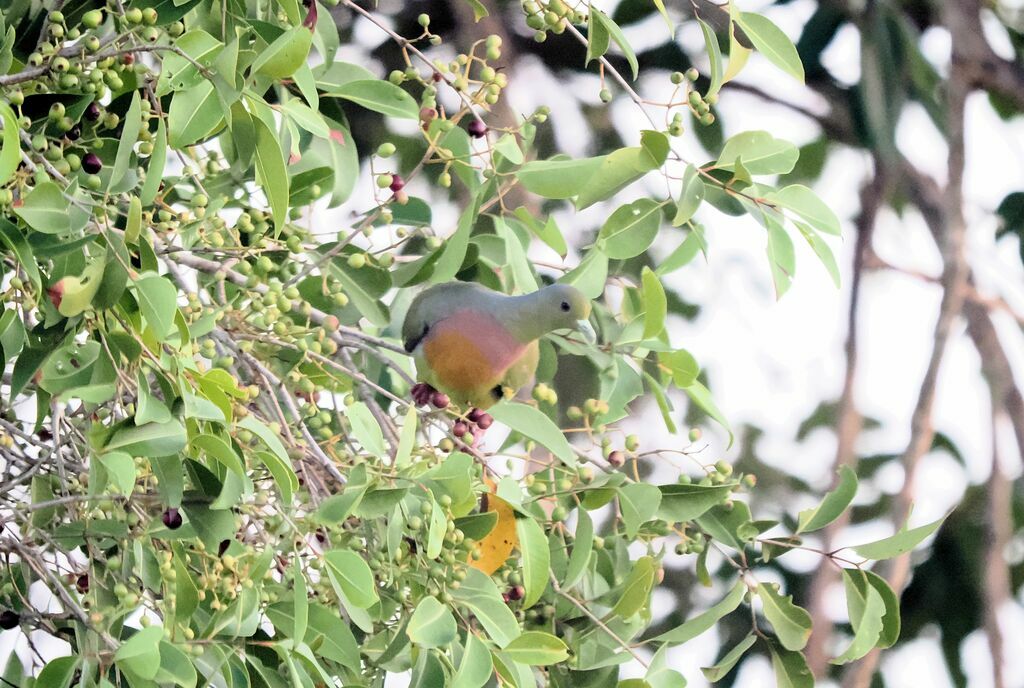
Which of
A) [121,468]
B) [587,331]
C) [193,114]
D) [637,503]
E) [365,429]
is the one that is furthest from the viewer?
[587,331]

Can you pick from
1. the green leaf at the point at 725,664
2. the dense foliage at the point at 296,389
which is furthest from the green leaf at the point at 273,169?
the green leaf at the point at 725,664

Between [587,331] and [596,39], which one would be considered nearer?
[596,39]

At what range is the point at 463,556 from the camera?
120 centimetres

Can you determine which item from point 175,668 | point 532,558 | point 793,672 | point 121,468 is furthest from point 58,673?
point 793,672

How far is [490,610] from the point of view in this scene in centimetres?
119

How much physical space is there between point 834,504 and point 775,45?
470 millimetres

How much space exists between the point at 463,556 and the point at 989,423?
62.4 inches

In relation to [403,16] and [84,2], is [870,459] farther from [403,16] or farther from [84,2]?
[84,2]

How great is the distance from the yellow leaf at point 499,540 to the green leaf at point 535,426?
67mm

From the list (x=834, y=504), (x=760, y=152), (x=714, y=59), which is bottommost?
(x=834, y=504)

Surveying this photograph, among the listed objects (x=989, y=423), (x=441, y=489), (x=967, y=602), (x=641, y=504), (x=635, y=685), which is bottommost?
(x=967, y=602)

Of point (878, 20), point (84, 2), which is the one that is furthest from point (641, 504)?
point (878, 20)

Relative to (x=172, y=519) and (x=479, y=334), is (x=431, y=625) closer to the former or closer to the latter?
(x=172, y=519)

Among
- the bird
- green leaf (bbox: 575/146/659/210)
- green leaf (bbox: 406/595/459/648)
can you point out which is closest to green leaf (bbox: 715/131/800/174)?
green leaf (bbox: 575/146/659/210)
